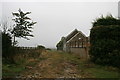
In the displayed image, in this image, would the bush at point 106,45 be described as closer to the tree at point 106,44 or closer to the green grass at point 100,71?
the tree at point 106,44

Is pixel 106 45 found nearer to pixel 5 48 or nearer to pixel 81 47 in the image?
pixel 5 48

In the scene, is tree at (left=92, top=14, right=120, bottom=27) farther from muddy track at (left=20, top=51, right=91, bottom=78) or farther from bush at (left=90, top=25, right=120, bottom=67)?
muddy track at (left=20, top=51, right=91, bottom=78)

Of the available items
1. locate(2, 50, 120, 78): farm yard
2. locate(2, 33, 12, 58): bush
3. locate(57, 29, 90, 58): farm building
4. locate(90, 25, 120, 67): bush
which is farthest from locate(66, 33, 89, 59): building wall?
locate(2, 33, 12, 58): bush

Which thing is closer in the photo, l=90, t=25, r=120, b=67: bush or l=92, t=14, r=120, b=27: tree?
l=90, t=25, r=120, b=67: bush

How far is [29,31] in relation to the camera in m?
51.8

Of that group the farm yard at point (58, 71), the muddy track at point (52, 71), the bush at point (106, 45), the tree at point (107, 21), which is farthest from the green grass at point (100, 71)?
the tree at point (107, 21)

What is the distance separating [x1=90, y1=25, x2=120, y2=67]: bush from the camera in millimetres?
17188

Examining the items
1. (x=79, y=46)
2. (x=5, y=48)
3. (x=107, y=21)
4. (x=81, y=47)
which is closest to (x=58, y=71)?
(x=5, y=48)

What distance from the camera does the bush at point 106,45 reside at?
1719 centimetres

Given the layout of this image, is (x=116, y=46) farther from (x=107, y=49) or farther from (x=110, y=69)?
(x=110, y=69)

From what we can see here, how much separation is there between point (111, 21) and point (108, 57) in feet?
12.9

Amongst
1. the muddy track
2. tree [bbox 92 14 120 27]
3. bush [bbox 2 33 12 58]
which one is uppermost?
tree [bbox 92 14 120 27]

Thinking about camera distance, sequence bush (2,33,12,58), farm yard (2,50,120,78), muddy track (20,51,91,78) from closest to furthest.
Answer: farm yard (2,50,120,78), muddy track (20,51,91,78), bush (2,33,12,58)

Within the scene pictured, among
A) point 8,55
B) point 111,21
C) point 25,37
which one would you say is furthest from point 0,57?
point 25,37
